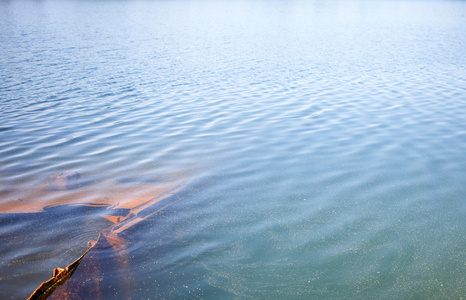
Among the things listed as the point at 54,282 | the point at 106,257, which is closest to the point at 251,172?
the point at 106,257

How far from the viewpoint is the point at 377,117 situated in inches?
427

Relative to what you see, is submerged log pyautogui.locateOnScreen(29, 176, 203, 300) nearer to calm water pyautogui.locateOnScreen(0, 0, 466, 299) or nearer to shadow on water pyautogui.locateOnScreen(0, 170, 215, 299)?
shadow on water pyautogui.locateOnScreen(0, 170, 215, 299)

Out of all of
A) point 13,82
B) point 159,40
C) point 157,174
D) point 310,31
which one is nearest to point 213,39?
point 159,40

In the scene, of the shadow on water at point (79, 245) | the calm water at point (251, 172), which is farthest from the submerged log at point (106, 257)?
the calm water at point (251, 172)

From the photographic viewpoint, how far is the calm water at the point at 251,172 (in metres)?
4.58

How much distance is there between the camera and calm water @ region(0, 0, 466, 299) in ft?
15.0

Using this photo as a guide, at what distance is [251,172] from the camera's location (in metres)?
7.38

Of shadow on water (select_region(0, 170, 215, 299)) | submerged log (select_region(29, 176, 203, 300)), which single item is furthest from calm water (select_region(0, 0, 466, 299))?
submerged log (select_region(29, 176, 203, 300))

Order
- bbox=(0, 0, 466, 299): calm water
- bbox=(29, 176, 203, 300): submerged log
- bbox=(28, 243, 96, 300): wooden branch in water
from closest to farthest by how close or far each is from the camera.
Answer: bbox=(28, 243, 96, 300): wooden branch in water → bbox=(29, 176, 203, 300): submerged log → bbox=(0, 0, 466, 299): calm water

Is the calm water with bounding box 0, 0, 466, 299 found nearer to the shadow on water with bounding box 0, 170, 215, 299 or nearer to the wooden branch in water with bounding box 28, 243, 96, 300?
the shadow on water with bounding box 0, 170, 215, 299

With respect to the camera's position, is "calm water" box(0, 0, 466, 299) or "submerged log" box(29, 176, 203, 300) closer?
"submerged log" box(29, 176, 203, 300)

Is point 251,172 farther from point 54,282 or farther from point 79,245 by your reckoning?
point 54,282

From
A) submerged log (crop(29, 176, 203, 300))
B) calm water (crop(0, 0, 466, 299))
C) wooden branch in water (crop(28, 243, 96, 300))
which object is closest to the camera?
wooden branch in water (crop(28, 243, 96, 300))

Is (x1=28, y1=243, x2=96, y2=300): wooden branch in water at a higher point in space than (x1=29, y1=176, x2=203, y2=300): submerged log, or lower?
higher
